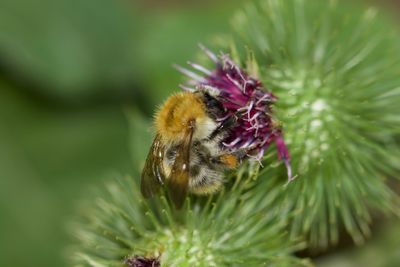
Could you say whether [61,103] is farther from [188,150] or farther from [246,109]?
[188,150]

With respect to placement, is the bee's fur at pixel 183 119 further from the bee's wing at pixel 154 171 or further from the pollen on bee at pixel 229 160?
the pollen on bee at pixel 229 160

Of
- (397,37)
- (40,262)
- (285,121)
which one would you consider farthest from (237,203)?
(40,262)

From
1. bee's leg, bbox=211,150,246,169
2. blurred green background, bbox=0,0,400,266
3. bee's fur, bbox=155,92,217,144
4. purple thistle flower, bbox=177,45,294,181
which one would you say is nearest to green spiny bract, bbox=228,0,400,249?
purple thistle flower, bbox=177,45,294,181

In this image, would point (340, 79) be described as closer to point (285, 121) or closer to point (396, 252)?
point (285, 121)

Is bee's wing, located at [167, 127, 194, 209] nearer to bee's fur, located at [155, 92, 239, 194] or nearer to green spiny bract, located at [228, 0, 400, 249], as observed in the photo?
bee's fur, located at [155, 92, 239, 194]

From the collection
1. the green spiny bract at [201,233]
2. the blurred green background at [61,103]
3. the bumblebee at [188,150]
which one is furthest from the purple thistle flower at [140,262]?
the blurred green background at [61,103]
